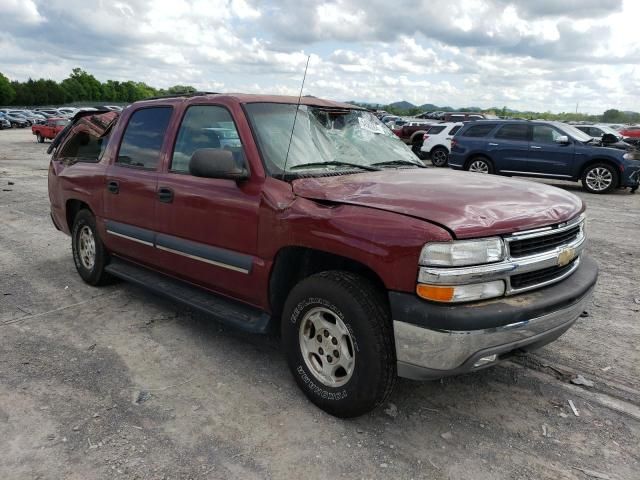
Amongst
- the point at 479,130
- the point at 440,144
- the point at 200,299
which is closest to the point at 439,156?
the point at 440,144

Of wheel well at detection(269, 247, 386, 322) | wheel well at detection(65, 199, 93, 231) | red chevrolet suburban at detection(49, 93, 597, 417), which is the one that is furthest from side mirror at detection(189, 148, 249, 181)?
wheel well at detection(65, 199, 93, 231)

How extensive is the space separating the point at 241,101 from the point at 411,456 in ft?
8.28

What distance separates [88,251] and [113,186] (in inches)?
40.8

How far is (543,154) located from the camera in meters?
13.5

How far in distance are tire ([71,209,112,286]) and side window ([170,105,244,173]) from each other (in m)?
1.54

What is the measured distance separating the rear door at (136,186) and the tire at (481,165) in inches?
441

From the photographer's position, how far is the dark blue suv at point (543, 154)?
42.4 ft

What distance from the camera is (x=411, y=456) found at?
8.98 feet

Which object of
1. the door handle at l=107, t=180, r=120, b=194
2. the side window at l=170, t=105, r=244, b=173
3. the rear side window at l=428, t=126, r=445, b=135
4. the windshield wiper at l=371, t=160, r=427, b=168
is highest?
the side window at l=170, t=105, r=244, b=173

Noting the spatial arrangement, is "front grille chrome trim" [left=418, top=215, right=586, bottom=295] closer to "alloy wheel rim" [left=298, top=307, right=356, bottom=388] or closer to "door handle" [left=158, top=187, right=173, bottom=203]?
"alloy wheel rim" [left=298, top=307, right=356, bottom=388]

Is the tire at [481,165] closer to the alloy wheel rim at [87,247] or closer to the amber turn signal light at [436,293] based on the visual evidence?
the alloy wheel rim at [87,247]

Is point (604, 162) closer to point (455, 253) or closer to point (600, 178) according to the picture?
point (600, 178)

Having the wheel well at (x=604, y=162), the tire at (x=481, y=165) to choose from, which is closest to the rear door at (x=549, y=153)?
the wheel well at (x=604, y=162)

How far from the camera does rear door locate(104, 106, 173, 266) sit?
14.0ft
